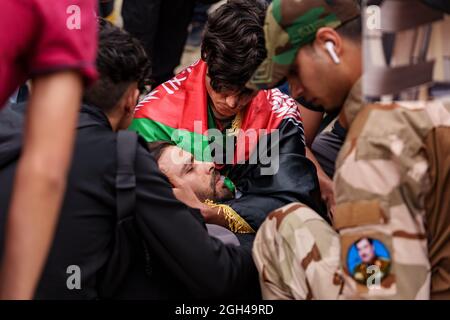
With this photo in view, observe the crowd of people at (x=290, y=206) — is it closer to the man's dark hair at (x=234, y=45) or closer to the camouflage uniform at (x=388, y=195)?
the camouflage uniform at (x=388, y=195)

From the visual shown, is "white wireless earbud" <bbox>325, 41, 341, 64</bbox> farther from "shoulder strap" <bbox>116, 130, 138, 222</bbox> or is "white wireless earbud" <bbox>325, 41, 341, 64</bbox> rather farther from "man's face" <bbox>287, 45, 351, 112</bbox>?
"shoulder strap" <bbox>116, 130, 138, 222</bbox>

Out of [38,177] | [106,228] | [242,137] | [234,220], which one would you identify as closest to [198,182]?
[234,220]

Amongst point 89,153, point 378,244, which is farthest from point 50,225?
point 378,244

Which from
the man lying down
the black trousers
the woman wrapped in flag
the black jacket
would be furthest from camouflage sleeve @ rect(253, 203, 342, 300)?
the black trousers

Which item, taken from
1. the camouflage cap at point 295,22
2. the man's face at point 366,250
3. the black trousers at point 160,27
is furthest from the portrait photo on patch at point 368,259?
the black trousers at point 160,27

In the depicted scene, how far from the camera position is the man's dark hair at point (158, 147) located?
118 inches

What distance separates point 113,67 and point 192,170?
0.68 meters

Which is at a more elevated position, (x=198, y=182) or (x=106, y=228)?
(x=198, y=182)

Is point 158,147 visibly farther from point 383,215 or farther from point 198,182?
point 383,215

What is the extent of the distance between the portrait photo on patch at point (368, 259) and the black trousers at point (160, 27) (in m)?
2.92

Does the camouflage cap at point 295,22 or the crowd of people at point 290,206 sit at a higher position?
the camouflage cap at point 295,22

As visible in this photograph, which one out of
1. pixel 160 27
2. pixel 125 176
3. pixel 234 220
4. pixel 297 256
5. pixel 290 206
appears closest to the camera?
pixel 125 176

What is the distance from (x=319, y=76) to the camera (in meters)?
2.34

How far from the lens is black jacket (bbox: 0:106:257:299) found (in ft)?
7.40
